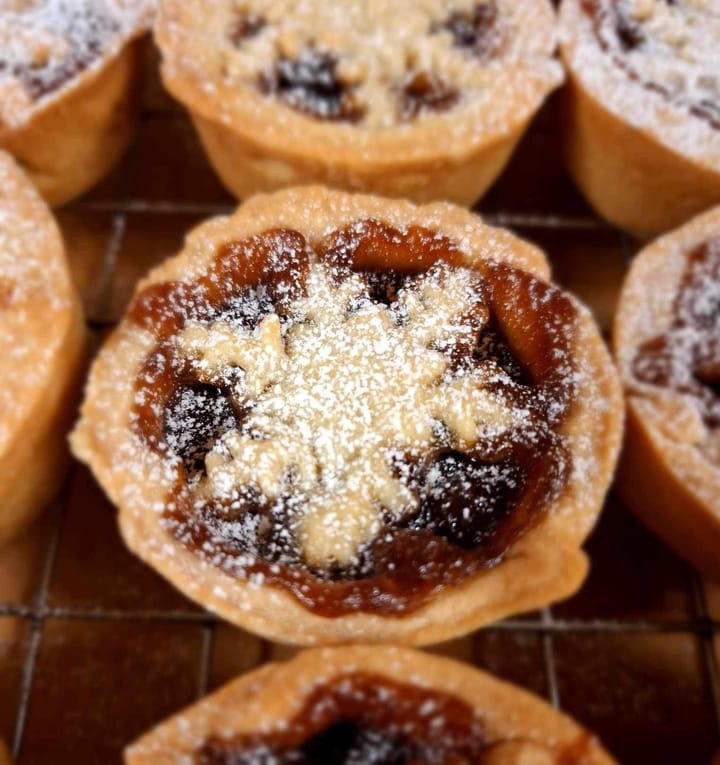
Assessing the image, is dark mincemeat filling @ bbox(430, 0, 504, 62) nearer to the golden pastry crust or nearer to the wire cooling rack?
the wire cooling rack

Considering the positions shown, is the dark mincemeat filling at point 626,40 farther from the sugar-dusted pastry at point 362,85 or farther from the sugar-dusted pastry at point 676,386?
the sugar-dusted pastry at point 676,386

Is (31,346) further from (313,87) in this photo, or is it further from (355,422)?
(313,87)

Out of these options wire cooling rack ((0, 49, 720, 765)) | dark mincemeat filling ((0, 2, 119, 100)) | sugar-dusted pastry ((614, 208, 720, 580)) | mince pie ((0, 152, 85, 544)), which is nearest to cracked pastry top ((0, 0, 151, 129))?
dark mincemeat filling ((0, 2, 119, 100))

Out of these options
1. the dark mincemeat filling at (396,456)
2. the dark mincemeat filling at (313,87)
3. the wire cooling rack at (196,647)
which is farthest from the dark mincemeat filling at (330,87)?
the wire cooling rack at (196,647)

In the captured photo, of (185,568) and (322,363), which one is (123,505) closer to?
(185,568)

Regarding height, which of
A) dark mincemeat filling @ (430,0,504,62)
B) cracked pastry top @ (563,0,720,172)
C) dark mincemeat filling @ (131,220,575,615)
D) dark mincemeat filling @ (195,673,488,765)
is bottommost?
dark mincemeat filling @ (195,673,488,765)

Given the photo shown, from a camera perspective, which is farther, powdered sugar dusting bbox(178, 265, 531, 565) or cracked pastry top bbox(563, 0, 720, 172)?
cracked pastry top bbox(563, 0, 720, 172)

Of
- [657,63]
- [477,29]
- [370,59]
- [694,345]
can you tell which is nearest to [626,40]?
[657,63]
